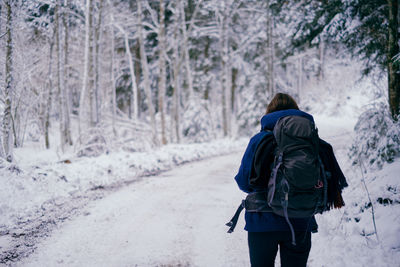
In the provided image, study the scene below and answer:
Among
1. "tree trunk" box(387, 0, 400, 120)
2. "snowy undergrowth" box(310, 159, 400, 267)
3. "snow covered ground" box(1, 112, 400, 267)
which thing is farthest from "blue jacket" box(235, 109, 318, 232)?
"tree trunk" box(387, 0, 400, 120)

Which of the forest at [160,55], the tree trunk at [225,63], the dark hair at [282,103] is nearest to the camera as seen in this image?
the dark hair at [282,103]

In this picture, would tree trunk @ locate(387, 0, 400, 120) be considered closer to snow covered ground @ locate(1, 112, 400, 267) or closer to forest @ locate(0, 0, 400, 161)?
forest @ locate(0, 0, 400, 161)

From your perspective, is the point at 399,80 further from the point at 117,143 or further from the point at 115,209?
the point at 117,143

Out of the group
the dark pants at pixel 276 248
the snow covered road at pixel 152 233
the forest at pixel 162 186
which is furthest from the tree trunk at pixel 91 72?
the dark pants at pixel 276 248

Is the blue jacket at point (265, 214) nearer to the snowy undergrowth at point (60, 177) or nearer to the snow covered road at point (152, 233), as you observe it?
the snow covered road at point (152, 233)

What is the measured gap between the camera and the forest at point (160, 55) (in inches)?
305

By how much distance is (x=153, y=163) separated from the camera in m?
10.9

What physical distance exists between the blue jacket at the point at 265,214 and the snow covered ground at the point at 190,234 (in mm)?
1703

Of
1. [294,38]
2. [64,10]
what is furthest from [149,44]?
[294,38]

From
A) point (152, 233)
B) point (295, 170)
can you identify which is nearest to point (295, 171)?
point (295, 170)

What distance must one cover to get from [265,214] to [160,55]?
14.3m

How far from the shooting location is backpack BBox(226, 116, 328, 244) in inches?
81.9

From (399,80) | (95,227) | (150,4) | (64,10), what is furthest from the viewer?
(150,4)

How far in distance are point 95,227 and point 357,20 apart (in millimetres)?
8792
